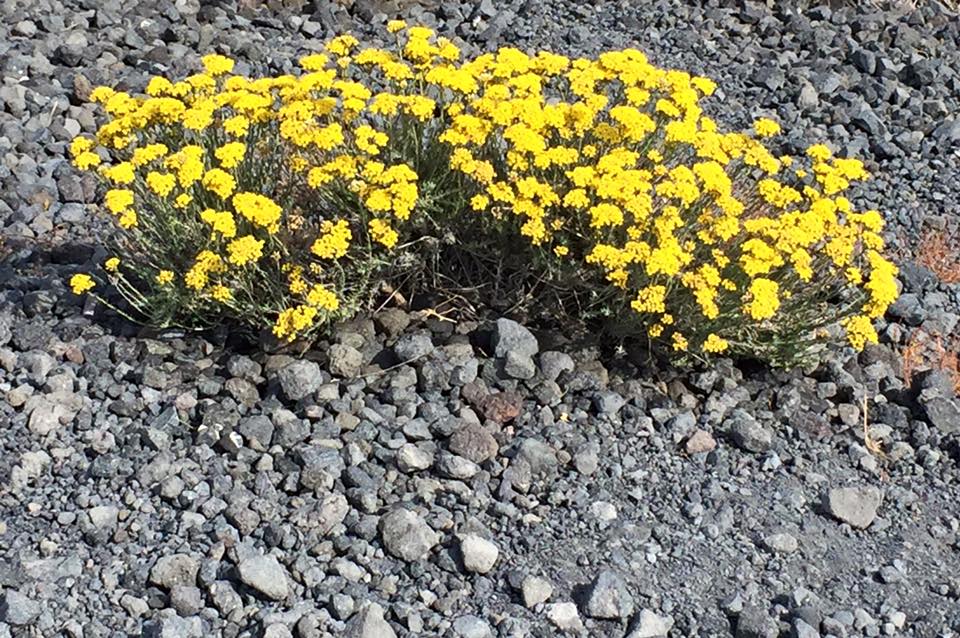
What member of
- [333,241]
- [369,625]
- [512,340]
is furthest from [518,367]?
[369,625]

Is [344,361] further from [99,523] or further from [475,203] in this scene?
[99,523]

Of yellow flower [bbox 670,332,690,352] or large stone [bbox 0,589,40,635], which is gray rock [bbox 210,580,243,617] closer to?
large stone [bbox 0,589,40,635]

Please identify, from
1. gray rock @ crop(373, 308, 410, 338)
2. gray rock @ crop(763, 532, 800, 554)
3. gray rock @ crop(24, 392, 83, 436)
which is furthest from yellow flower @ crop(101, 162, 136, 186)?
gray rock @ crop(763, 532, 800, 554)

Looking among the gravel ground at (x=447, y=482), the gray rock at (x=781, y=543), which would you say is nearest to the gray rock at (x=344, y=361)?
the gravel ground at (x=447, y=482)

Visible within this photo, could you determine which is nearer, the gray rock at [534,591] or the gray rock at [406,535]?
the gray rock at [534,591]

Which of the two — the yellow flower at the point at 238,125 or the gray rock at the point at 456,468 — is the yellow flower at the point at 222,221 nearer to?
the yellow flower at the point at 238,125

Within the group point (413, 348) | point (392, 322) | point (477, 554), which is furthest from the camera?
point (392, 322)
